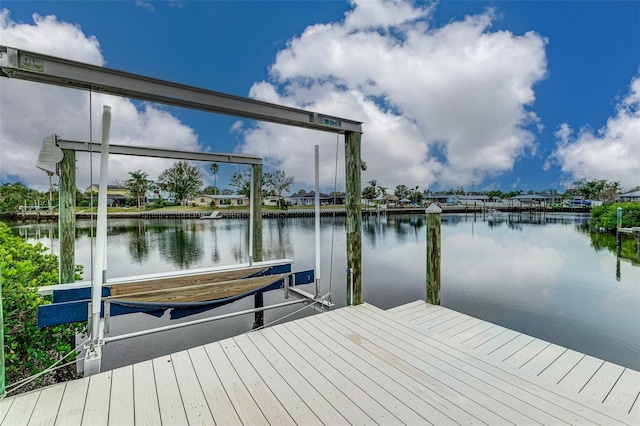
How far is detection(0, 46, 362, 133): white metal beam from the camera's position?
5.40ft

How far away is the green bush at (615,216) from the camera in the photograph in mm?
15094

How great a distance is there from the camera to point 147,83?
6.67 feet

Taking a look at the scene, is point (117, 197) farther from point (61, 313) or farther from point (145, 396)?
point (145, 396)

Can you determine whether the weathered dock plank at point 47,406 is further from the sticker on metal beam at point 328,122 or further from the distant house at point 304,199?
the distant house at point 304,199

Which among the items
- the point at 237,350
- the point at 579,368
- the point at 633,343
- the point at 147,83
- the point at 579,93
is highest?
the point at 579,93

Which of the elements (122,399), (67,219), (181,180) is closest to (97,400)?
(122,399)

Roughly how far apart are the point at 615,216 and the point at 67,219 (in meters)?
24.2

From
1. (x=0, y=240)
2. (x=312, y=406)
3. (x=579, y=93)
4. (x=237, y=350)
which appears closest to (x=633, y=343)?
(x=312, y=406)

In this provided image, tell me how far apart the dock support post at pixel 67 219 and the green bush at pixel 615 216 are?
75.0 ft

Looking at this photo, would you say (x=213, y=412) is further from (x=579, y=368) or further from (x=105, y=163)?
(x=579, y=368)

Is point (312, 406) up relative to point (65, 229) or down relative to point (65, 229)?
down

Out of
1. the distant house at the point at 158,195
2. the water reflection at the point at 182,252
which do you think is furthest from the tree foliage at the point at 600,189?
the distant house at the point at 158,195

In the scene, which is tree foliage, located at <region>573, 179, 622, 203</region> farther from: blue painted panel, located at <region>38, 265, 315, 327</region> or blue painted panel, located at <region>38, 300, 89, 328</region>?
blue painted panel, located at <region>38, 300, 89, 328</region>

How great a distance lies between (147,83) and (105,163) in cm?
66
